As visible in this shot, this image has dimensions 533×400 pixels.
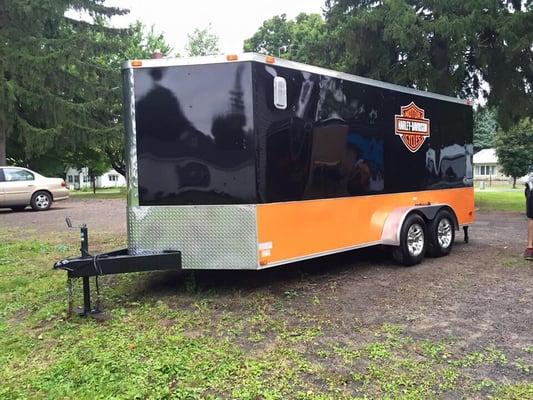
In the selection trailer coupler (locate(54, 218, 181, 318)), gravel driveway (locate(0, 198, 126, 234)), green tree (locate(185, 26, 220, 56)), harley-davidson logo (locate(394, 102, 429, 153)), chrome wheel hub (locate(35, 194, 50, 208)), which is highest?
green tree (locate(185, 26, 220, 56))

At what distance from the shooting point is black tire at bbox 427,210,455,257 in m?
8.18

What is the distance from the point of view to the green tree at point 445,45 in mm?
13555

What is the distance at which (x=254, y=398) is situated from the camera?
359 cm

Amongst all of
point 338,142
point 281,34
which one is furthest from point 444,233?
point 281,34

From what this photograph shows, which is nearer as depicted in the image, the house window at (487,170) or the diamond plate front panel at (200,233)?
the diamond plate front panel at (200,233)

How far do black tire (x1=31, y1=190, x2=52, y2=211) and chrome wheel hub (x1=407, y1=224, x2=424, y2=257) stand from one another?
13.6m

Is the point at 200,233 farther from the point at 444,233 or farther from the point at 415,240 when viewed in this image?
the point at 444,233

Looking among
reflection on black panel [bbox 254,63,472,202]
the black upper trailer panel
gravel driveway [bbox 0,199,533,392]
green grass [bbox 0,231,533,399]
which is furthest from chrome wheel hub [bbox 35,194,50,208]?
reflection on black panel [bbox 254,63,472,202]

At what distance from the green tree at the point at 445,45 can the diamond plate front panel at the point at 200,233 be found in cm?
995

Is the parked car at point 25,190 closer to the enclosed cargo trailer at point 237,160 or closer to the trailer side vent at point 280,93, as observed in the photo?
the enclosed cargo trailer at point 237,160

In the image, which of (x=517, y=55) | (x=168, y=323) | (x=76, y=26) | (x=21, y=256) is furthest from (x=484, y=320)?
(x=76, y=26)

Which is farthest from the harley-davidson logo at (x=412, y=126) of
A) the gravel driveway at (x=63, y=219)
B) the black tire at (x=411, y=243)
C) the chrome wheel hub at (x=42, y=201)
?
the chrome wheel hub at (x=42, y=201)

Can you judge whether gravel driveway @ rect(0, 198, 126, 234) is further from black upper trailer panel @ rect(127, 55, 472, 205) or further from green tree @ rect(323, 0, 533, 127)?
green tree @ rect(323, 0, 533, 127)

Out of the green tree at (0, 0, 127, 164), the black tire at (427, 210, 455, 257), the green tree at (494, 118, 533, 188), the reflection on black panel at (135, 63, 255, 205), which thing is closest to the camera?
the reflection on black panel at (135, 63, 255, 205)
